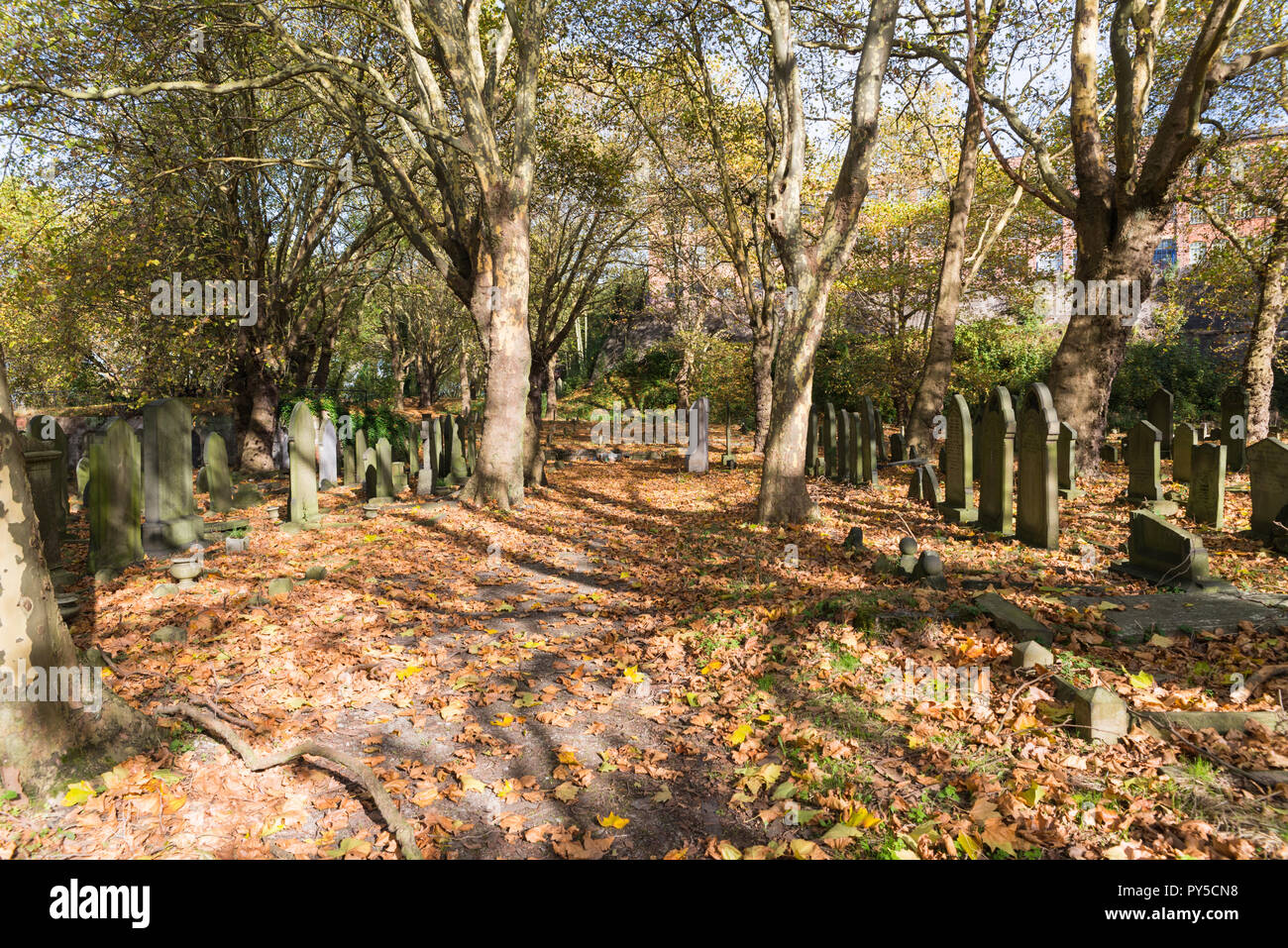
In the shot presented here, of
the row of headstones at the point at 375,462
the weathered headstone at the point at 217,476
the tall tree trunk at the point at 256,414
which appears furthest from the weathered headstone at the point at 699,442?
the weathered headstone at the point at 217,476

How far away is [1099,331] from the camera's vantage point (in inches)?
417

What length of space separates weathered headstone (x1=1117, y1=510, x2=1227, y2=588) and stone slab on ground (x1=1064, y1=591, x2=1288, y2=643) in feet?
0.63

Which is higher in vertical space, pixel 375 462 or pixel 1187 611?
pixel 375 462

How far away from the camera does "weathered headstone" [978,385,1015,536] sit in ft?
26.3

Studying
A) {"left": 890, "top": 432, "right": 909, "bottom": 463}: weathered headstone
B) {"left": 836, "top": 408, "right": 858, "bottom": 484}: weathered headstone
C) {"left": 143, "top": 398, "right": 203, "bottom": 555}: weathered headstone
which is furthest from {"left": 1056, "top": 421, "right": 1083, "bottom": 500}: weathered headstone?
{"left": 143, "top": 398, "right": 203, "bottom": 555}: weathered headstone

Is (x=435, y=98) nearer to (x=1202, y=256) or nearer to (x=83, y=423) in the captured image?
(x=83, y=423)

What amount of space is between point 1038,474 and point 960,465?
171 cm

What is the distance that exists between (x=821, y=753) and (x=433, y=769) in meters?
2.00

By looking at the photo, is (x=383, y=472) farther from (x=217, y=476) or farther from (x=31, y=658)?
(x=31, y=658)

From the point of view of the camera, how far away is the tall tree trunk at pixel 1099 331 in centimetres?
1038

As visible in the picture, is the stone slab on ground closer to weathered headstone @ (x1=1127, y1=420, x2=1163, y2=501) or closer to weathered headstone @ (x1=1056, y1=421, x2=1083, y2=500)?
weathered headstone @ (x1=1127, y1=420, x2=1163, y2=501)

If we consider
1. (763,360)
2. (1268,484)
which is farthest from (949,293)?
(1268,484)

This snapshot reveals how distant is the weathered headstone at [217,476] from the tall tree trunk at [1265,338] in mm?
18014

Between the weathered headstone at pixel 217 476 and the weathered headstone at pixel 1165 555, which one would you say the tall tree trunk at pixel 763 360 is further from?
the weathered headstone at pixel 217 476
